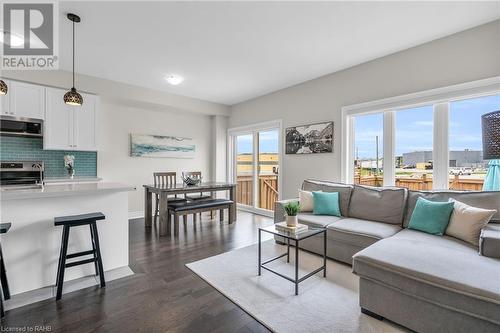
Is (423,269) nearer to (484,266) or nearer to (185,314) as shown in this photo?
(484,266)

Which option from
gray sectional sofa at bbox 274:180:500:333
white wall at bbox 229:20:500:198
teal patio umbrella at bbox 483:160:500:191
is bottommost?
gray sectional sofa at bbox 274:180:500:333

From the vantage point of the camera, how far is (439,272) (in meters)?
1.59

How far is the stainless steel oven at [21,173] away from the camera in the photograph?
3.57m

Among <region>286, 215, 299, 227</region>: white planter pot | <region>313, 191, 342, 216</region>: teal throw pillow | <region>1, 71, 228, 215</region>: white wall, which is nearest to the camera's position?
<region>286, 215, 299, 227</region>: white planter pot

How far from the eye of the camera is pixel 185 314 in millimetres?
1884

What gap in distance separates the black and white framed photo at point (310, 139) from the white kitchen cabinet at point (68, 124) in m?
3.67

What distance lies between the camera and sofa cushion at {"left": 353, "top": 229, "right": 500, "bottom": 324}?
4.64 feet

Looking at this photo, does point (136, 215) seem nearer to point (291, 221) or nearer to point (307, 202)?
point (307, 202)

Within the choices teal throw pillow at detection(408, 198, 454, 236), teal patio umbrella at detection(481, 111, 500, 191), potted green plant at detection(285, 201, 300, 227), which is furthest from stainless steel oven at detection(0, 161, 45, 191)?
teal patio umbrella at detection(481, 111, 500, 191)

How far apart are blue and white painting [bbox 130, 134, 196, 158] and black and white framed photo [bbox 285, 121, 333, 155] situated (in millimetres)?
2541

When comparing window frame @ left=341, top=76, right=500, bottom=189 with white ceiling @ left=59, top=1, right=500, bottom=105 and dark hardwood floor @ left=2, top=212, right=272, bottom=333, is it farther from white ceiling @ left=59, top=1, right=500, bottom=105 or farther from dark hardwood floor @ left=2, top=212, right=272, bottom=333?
dark hardwood floor @ left=2, top=212, right=272, bottom=333

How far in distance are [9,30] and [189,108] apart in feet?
10.2

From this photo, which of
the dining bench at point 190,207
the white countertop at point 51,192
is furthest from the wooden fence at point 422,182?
the white countertop at point 51,192

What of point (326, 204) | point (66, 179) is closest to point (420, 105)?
point (326, 204)
